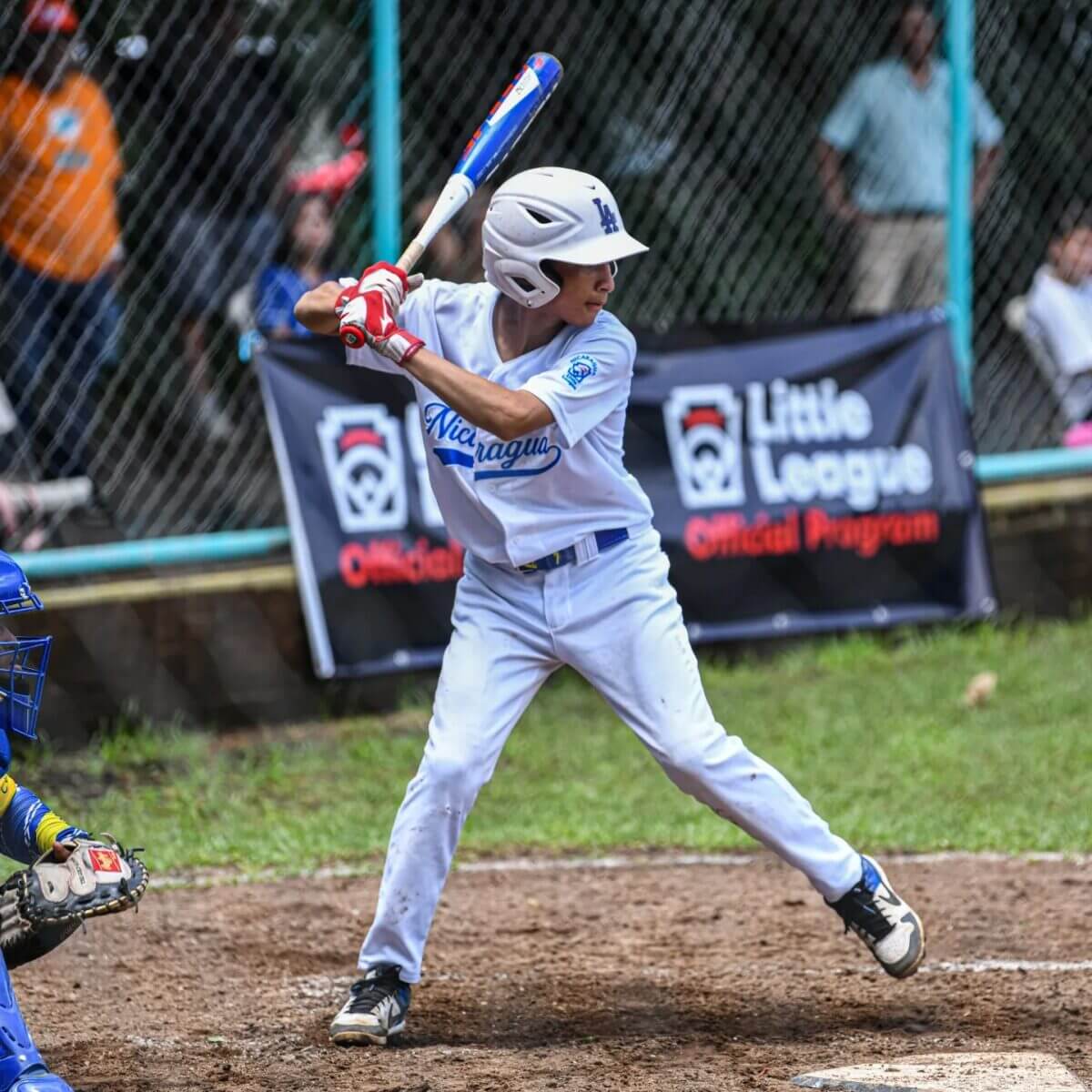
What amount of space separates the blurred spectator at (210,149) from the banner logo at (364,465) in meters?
0.40

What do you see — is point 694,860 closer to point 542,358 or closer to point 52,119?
point 542,358

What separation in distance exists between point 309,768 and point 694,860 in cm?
147

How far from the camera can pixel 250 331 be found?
22.4ft

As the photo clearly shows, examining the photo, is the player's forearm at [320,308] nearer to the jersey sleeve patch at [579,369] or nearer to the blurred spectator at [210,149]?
the jersey sleeve patch at [579,369]

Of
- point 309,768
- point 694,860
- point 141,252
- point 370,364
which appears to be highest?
point 370,364

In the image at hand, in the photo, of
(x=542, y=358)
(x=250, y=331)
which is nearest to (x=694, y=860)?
(x=542, y=358)

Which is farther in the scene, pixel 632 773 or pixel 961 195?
pixel 961 195

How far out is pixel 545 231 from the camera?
3.79 meters

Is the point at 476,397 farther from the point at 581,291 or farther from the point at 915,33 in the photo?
the point at 915,33

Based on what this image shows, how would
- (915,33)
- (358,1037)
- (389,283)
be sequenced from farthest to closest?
(915,33) → (358,1037) → (389,283)

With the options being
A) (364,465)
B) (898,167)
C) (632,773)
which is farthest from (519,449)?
(898,167)

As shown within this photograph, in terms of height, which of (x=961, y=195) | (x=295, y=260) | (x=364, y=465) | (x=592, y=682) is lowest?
(x=364, y=465)

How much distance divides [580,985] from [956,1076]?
1046 millimetres

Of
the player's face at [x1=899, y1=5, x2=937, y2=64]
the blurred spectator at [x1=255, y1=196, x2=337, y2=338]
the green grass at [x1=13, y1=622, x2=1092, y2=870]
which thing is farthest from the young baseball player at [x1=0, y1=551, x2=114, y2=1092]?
the player's face at [x1=899, y1=5, x2=937, y2=64]
